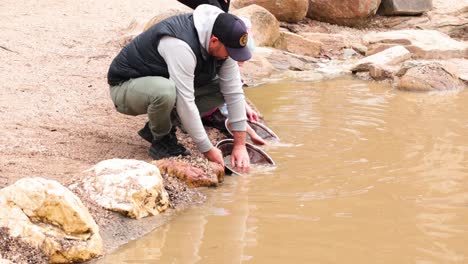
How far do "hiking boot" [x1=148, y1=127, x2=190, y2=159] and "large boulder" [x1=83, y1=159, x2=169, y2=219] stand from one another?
76cm

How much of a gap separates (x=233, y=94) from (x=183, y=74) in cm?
53

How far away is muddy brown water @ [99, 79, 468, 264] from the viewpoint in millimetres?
3543

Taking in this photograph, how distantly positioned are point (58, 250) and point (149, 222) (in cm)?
71

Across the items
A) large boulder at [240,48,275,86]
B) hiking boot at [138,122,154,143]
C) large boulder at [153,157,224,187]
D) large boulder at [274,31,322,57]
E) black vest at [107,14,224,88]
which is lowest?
large boulder at [274,31,322,57]

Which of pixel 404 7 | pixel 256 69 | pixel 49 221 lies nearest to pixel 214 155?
pixel 49 221

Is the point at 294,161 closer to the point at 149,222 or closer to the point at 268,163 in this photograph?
the point at 268,163

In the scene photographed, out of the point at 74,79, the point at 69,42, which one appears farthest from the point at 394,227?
the point at 69,42

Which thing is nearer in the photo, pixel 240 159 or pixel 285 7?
pixel 240 159

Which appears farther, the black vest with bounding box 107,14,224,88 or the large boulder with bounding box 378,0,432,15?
the large boulder with bounding box 378,0,432,15

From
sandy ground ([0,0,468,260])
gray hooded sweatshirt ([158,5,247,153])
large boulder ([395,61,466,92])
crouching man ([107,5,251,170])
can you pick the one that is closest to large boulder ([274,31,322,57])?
sandy ground ([0,0,468,260])

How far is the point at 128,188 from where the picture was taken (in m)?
4.00

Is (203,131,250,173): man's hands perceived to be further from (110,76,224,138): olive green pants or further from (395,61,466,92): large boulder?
(395,61,466,92): large boulder

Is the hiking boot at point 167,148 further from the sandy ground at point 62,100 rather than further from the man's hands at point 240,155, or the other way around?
the man's hands at point 240,155

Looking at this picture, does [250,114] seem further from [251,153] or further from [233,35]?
[233,35]
